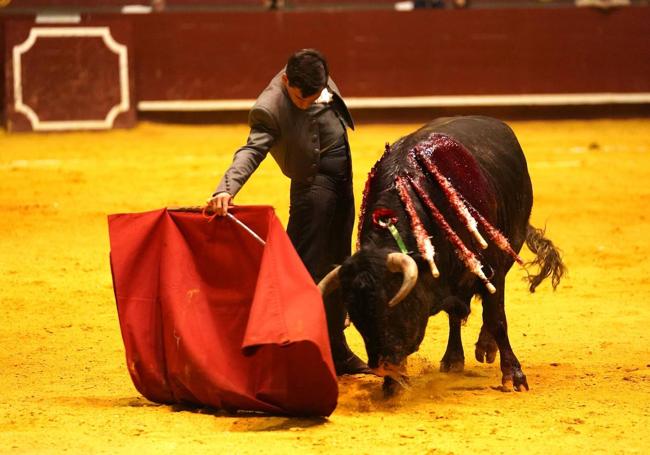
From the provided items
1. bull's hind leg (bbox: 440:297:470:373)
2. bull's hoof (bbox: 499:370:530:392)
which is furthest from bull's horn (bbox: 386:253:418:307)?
bull's hind leg (bbox: 440:297:470:373)

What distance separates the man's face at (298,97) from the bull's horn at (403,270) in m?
0.64

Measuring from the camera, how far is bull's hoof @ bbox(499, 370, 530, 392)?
14.6 feet

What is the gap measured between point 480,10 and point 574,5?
1091mm

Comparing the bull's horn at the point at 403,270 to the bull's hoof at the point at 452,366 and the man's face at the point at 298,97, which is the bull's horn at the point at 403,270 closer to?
the man's face at the point at 298,97

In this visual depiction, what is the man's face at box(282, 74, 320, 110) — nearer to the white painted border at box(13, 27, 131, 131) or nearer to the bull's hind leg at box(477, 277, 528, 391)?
the bull's hind leg at box(477, 277, 528, 391)

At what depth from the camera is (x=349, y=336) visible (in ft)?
17.9

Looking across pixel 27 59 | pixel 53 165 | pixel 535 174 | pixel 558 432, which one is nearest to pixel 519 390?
pixel 558 432

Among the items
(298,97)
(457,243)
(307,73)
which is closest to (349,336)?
(457,243)

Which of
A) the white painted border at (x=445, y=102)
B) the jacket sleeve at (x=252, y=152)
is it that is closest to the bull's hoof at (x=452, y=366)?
the jacket sleeve at (x=252, y=152)

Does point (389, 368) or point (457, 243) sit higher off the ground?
point (457, 243)

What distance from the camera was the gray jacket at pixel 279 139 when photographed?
4.15 metres

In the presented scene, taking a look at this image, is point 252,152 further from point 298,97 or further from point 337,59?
point 337,59

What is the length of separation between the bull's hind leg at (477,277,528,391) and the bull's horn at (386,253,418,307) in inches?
25.9

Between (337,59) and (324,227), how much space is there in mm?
7904
